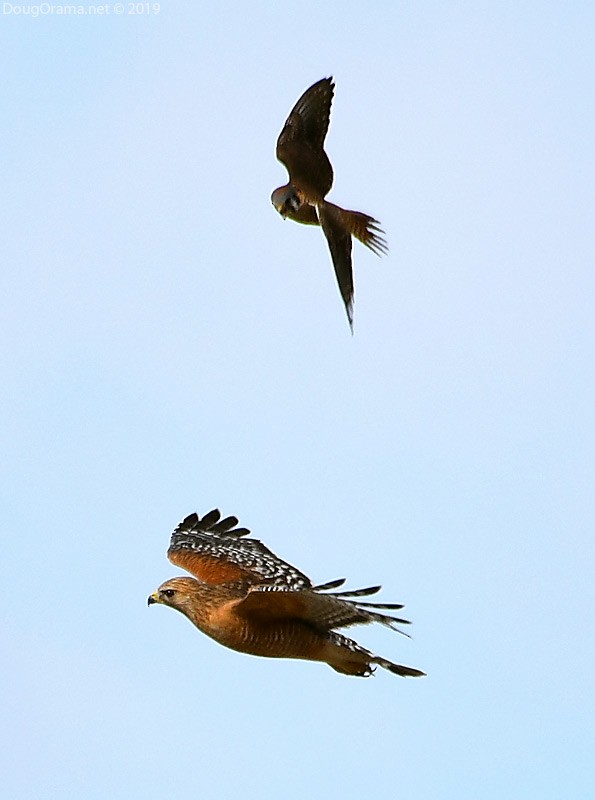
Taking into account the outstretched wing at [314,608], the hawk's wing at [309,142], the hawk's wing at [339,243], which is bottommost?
the outstretched wing at [314,608]

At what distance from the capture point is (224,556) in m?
14.6

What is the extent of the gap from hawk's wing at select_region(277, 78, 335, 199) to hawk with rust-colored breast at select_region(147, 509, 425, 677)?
3.17m

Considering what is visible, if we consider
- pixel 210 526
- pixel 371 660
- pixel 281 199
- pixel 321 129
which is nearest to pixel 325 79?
pixel 321 129

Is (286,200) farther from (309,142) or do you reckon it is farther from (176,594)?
(176,594)

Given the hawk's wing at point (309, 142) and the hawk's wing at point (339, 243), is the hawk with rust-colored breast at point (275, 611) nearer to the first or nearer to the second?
the hawk's wing at point (339, 243)

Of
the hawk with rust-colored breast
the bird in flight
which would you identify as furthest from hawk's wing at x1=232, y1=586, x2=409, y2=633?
the bird in flight

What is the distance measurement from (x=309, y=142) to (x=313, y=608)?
4.63 metres

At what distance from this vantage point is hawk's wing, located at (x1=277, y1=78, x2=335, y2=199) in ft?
46.9

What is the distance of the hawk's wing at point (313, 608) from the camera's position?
1123cm

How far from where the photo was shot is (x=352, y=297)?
14469 mm

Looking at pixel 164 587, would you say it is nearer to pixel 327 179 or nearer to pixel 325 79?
pixel 327 179

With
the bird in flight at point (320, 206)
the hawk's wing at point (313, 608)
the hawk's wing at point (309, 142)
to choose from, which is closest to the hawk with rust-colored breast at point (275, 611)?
the hawk's wing at point (313, 608)

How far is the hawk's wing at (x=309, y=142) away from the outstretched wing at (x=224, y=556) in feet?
10.1

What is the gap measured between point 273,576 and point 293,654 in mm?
1561
